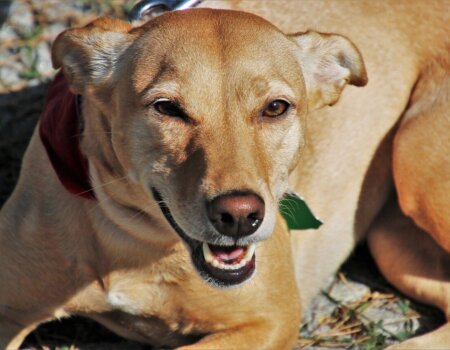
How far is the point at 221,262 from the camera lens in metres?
3.43

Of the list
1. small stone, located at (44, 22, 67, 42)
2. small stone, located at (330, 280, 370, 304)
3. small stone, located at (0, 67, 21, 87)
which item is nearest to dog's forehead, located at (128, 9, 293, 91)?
small stone, located at (330, 280, 370, 304)

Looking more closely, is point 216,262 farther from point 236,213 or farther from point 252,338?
point 252,338

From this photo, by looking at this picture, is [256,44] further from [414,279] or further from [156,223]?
[414,279]

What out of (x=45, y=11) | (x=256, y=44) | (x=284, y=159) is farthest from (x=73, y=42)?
(x=45, y=11)

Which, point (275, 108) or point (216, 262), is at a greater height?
point (275, 108)

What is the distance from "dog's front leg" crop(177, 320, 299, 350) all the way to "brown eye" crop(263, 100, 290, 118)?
0.99 meters

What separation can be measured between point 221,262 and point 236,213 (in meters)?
0.36

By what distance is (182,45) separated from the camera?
3.47m

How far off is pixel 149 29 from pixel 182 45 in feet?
0.77

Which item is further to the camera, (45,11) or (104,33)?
(45,11)

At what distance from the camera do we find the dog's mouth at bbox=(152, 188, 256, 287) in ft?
11.2

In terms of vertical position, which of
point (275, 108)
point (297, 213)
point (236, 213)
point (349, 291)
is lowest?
point (349, 291)

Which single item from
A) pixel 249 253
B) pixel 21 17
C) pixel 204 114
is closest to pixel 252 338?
pixel 249 253

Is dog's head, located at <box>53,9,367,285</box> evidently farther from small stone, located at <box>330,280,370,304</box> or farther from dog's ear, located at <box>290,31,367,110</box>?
small stone, located at <box>330,280,370,304</box>
